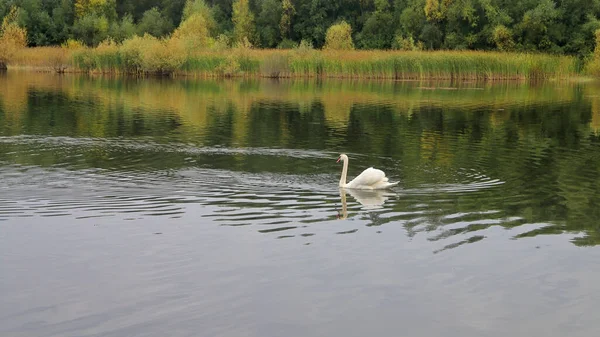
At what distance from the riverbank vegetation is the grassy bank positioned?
3.3 inches

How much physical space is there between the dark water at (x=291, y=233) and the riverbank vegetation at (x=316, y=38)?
117 ft

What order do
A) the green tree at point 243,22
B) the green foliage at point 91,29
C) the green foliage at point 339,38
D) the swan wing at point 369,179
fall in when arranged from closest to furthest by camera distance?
the swan wing at point 369,179 → the green foliage at point 339,38 → the green foliage at point 91,29 → the green tree at point 243,22

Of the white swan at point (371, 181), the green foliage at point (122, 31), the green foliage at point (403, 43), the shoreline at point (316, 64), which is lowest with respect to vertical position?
the white swan at point (371, 181)

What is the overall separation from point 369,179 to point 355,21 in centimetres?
8230

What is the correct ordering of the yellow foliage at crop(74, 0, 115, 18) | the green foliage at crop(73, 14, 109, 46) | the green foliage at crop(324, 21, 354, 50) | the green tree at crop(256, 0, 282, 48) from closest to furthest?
the green foliage at crop(324, 21, 354, 50), the green foliage at crop(73, 14, 109, 46), the yellow foliage at crop(74, 0, 115, 18), the green tree at crop(256, 0, 282, 48)

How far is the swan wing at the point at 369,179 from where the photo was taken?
16.7 m

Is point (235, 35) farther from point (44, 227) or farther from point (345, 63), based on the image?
point (44, 227)

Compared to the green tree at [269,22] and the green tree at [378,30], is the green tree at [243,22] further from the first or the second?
the green tree at [378,30]

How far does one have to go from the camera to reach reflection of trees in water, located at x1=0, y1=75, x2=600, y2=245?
15969mm

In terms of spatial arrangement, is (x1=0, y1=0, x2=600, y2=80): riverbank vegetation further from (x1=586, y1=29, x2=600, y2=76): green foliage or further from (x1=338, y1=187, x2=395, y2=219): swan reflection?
(x1=338, y1=187, x2=395, y2=219): swan reflection

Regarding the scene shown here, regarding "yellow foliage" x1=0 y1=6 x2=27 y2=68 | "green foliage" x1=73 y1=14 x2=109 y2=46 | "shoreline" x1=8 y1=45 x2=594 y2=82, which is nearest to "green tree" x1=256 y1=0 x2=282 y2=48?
"green foliage" x1=73 y1=14 x2=109 y2=46

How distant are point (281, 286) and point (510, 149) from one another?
1579 centimetres

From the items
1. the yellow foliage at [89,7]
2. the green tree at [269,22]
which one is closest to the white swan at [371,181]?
the green tree at [269,22]

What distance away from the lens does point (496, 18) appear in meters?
79.6
